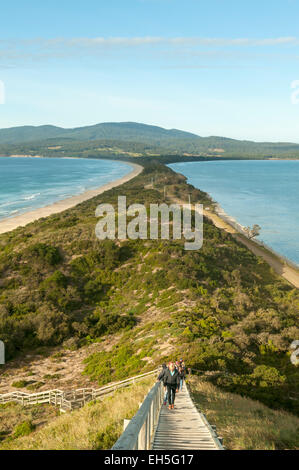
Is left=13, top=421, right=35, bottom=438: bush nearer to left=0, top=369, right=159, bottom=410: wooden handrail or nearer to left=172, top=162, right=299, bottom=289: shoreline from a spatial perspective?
left=0, top=369, right=159, bottom=410: wooden handrail

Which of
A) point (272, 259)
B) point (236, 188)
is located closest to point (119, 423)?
point (272, 259)

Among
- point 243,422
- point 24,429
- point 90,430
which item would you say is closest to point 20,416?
point 24,429

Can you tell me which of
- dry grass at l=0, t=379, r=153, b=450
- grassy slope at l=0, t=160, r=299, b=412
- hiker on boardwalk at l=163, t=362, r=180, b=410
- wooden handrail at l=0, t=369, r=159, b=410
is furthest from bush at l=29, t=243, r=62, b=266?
hiker on boardwalk at l=163, t=362, r=180, b=410

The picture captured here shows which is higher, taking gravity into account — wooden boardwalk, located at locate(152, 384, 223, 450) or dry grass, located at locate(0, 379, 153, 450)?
wooden boardwalk, located at locate(152, 384, 223, 450)

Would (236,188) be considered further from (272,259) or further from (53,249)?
(53,249)

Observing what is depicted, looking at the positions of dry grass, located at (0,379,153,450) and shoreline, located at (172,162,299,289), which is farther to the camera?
shoreline, located at (172,162,299,289)

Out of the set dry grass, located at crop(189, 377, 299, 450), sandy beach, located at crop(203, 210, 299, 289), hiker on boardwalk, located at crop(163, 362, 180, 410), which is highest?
hiker on boardwalk, located at crop(163, 362, 180, 410)

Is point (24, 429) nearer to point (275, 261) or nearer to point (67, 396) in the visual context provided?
point (67, 396)
